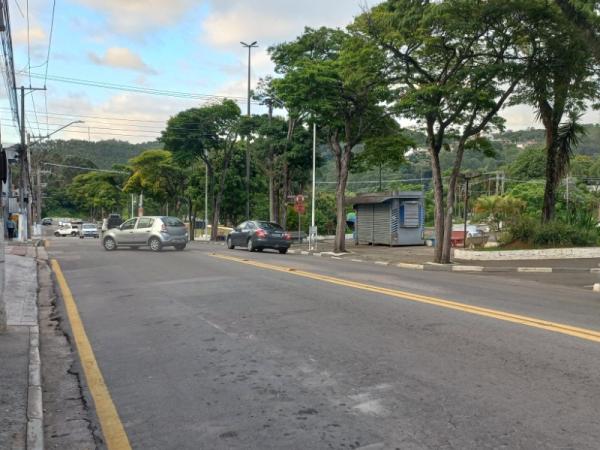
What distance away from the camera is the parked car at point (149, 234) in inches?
987

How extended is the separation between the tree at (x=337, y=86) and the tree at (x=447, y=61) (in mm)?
878

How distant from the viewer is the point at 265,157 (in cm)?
3809

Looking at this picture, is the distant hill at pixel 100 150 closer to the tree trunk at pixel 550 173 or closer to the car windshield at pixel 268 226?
the car windshield at pixel 268 226

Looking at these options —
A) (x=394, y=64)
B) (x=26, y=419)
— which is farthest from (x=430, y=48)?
(x=26, y=419)

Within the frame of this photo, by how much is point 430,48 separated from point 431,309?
12218mm

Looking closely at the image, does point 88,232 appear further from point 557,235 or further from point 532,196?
point 557,235

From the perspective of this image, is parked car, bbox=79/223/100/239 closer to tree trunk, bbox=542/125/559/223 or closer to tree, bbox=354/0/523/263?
tree, bbox=354/0/523/263

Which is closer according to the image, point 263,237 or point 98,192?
point 263,237

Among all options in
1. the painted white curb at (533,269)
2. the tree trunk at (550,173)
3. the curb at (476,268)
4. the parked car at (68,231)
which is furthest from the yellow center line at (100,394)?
the parked car at (68,231)

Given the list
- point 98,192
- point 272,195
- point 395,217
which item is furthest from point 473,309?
point 98,192

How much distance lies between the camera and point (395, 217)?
3203cm

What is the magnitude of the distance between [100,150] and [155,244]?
95.5 m

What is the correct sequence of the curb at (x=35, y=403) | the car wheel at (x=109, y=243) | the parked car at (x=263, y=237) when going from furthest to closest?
1. the parked car at (x=263, y=237)
2. the car wheel at (x=109, y=243)
3. the curb at (x=35, y=403)

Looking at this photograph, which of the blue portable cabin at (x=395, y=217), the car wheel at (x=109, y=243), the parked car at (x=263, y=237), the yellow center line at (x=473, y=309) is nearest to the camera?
the yellow center line at (x=473, y=309)
